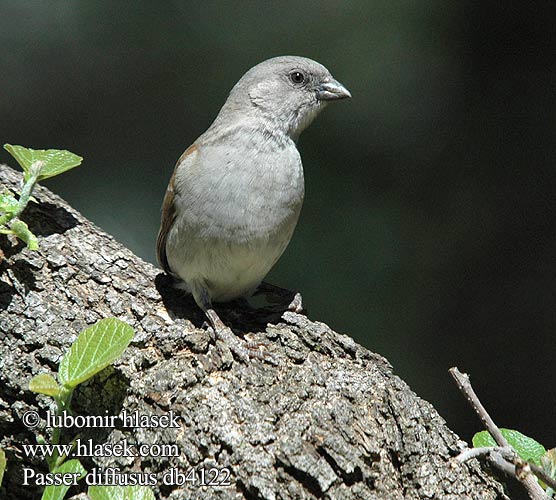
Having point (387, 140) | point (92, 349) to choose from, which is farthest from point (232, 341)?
point (387, 140)

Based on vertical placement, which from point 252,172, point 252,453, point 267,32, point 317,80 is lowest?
point 252,453

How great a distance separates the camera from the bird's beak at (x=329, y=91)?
3898 mm

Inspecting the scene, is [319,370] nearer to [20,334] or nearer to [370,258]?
[20,334]

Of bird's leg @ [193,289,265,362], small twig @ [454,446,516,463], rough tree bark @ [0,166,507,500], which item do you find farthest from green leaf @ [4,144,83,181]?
small twig @ [454,446,516,463]

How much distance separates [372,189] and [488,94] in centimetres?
110

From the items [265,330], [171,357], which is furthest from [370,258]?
[171,357]

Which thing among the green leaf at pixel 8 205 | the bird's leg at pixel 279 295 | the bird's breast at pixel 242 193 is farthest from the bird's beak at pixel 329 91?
the green leaf at pixel 8 205

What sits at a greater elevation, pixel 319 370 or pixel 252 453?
pixel 319 370

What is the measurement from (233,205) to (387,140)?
2409mm

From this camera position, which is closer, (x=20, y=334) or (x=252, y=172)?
(x=20, y=334)

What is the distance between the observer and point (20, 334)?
259 cm

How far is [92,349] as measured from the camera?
2207 mm

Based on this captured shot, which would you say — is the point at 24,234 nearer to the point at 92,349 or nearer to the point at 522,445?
the point at 92,349

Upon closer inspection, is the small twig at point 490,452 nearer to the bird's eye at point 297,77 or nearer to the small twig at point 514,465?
the small twig at point 514,465
